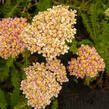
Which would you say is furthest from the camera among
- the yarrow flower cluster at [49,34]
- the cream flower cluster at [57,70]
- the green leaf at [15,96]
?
the green leaf at [15,96]

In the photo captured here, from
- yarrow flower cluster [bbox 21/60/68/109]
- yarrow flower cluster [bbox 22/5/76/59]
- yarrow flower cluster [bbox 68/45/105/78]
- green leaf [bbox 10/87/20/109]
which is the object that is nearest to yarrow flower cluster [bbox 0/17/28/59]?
yarrow flower cluster [bbox 22/5/76/59]

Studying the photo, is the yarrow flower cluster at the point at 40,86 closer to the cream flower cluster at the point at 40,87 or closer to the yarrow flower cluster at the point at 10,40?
the cream flower cluster at the point at 40,87

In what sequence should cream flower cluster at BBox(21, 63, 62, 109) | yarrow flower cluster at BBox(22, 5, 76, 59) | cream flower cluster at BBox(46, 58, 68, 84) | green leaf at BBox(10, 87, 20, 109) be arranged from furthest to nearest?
green leaf at BBox(10, 87, 20, 109), cream flower cluster at BBox(46, 58, 68, 84), cream flower cluster at BBox(21, 63, 62, 109), yarrow flower cluster at BBox(22, 5, 76, 59)

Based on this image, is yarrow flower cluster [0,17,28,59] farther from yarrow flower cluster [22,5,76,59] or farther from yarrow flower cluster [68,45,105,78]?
yarrow flower cluster [68,45,105,78]

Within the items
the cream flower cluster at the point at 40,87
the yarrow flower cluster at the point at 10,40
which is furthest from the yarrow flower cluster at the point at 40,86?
the yarrow flower cluster at the point at 10,40

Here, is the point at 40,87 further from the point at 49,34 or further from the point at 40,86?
the point at 49,34

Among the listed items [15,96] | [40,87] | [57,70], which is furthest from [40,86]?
[15,96]

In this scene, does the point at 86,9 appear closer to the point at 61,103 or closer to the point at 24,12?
the point at 24,12
